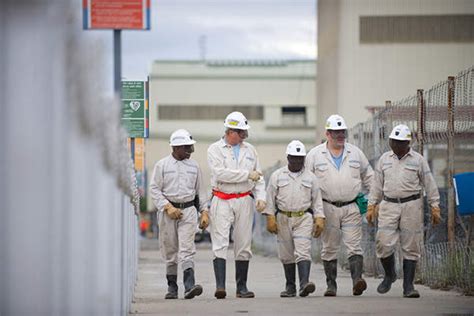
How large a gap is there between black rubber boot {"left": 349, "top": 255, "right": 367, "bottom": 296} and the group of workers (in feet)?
0.04

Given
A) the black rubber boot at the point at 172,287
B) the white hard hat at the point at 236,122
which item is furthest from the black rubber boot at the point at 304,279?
the white hard hat at the point at 236,122

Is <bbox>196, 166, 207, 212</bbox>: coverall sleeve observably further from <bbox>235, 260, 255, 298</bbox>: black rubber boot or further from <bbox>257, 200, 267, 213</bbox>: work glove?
<bbox>235, 260, 255, 298</bbox>: black rubber boot

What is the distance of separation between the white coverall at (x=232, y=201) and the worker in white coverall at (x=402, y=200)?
137 cm

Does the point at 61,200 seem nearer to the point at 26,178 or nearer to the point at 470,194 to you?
the point at 26,178

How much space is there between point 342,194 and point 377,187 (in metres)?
0.40

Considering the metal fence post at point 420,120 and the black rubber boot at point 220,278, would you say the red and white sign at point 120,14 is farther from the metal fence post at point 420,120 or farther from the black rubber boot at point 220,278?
the metal fence post at point 420,120

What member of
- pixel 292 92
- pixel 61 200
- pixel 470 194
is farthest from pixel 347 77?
A: pixel 61 200

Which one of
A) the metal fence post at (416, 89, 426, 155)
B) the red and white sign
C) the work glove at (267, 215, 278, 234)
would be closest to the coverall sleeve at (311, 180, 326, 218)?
the work glove at (267, 215, 278, 234)

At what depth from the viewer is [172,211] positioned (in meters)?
13.5

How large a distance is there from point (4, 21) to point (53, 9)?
323 mm

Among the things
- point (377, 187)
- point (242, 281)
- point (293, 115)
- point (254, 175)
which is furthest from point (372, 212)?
point (293, 115)

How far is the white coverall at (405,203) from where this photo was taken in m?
→ 13.7

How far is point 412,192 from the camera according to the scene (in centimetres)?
1372

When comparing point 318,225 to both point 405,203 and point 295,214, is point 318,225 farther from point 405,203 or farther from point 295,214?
point 405,203
